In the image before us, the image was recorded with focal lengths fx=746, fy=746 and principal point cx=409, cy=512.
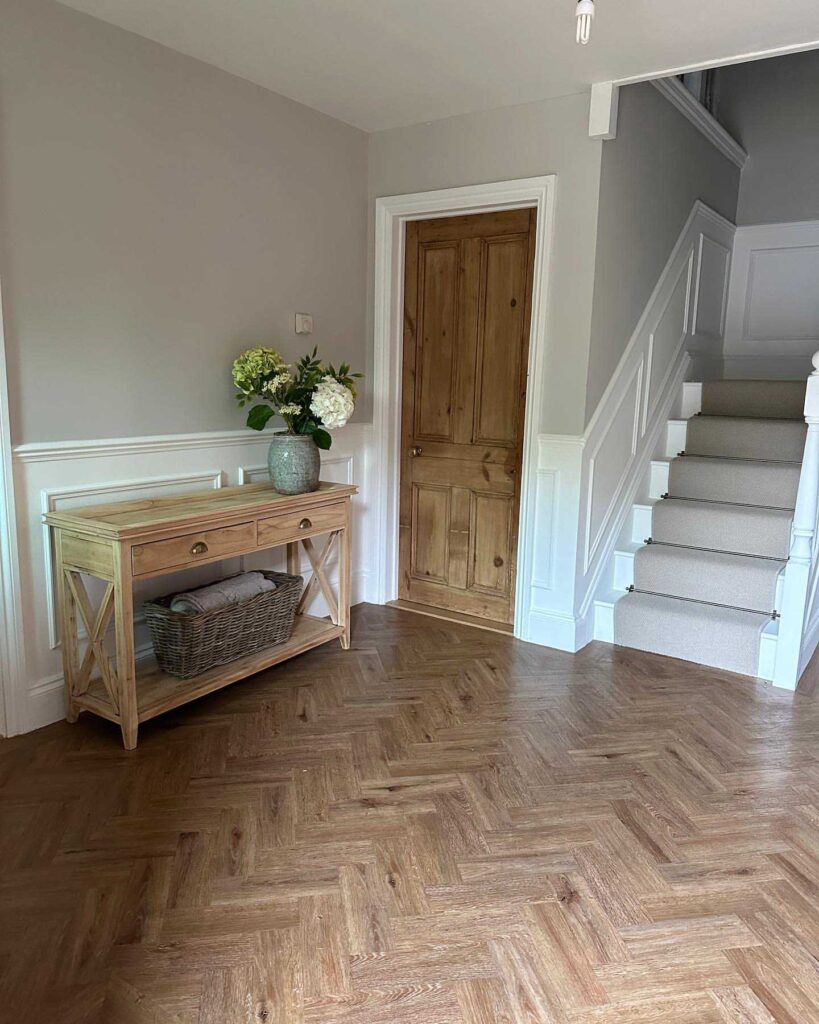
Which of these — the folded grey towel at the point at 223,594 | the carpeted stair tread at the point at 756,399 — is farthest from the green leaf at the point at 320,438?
the carpeted stair tread at the point at 756,399

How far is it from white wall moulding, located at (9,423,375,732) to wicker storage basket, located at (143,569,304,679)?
28cm

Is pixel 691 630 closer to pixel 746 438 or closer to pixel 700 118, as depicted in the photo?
pixel 746 438

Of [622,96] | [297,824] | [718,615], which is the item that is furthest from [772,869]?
[622,96]

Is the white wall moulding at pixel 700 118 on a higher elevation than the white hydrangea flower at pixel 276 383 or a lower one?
higher

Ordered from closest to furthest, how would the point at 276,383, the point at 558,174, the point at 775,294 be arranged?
the point at 276,383 → the point at 558,174 → the point at 775,294

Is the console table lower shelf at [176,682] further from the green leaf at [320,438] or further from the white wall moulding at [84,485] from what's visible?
the green leaf at [320,438]

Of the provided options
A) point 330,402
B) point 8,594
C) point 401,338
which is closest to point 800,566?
point 330,402

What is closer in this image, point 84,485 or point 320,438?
point 84,485

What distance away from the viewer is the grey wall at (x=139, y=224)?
8.44 feet

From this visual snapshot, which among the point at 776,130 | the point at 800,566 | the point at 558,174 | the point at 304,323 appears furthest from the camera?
the point at 776,130

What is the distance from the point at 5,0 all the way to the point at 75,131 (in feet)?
1.33

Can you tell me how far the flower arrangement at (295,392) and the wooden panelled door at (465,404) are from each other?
96cm

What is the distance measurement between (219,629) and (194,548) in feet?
1.38

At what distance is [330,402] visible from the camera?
321cm
